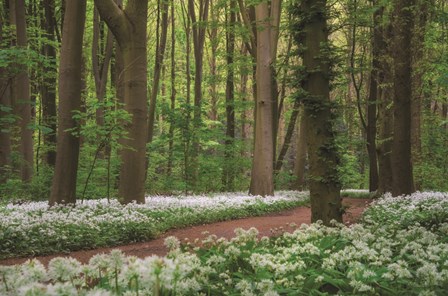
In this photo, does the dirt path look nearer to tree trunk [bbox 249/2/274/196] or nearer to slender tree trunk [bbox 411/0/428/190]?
tree trunk [bbox 249/2/274/196]

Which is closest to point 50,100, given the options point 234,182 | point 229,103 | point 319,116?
point 229,103

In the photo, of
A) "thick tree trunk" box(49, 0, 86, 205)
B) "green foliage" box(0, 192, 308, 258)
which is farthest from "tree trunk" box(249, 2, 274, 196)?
"thick tree trunk" box(49, 0, 86, 205)

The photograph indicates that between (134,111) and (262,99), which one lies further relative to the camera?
(262,99)

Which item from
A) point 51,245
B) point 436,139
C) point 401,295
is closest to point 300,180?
point 436,139

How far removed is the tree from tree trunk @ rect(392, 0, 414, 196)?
834 centimetres

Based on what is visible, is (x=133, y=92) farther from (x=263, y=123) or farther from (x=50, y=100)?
Answer: (x=50, y=100)

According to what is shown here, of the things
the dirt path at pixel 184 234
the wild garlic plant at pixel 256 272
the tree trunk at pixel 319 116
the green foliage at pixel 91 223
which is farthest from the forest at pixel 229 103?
the wild garlic plant at pixel 256 272

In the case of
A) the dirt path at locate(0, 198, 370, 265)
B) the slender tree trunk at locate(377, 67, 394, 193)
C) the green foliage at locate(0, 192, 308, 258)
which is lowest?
the dirt path at locate(0, 198, 370, 265)

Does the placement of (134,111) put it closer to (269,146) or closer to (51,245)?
(51,245)

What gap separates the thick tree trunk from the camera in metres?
12.5

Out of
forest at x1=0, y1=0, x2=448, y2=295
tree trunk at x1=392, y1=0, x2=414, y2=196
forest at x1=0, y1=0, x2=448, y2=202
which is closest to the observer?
forest at x1=0, y1=0, x2=448, y2=295

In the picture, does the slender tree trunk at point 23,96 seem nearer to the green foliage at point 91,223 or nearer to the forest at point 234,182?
the forest at point 234,182

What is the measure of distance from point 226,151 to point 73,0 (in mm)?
13215

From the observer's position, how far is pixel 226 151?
24.2 m
